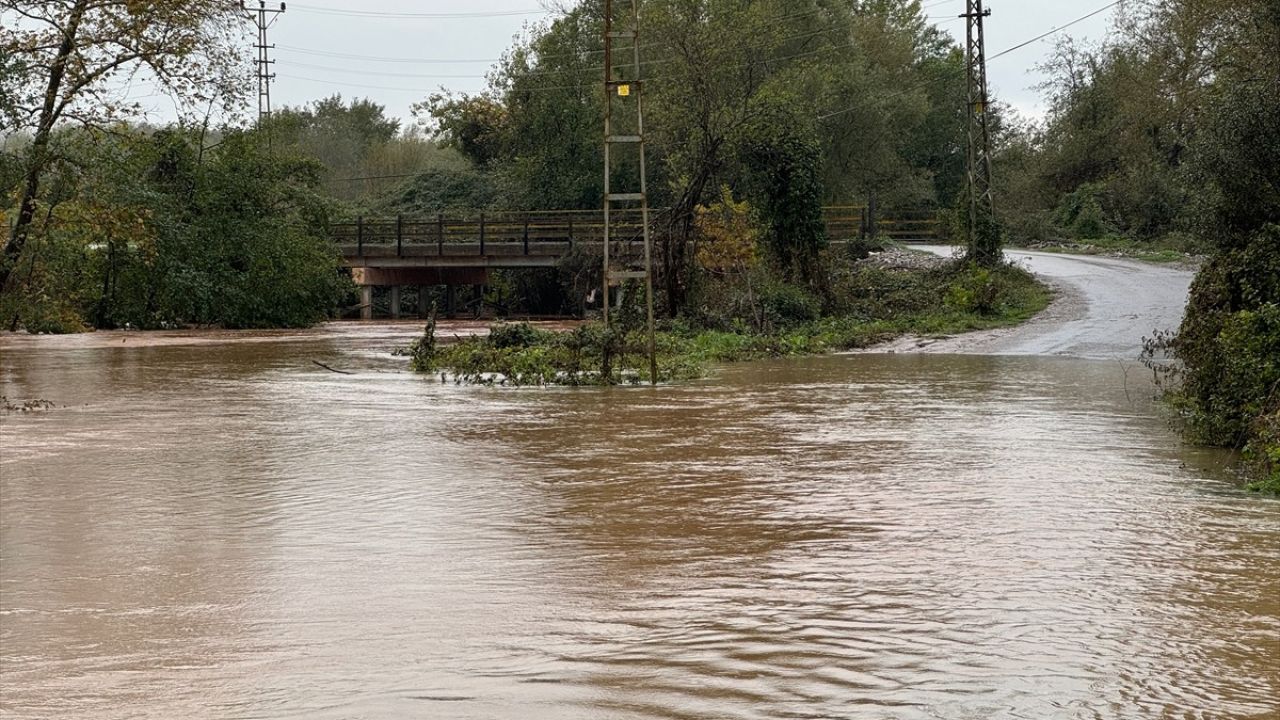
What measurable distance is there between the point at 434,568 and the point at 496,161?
60.2m

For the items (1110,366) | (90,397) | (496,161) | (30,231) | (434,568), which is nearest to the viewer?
(434,568)

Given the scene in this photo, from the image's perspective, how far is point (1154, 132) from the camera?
6144cm

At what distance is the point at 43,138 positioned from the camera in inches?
733

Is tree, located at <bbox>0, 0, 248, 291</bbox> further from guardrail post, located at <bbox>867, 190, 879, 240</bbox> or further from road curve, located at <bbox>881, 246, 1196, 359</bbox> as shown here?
guardrail post, located at <bbox>867, 190, 879, 240</bbox>

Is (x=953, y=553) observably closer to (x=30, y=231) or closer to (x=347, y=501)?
(x=347, y=501)

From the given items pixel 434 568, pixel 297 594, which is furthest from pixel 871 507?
pixel 297 594

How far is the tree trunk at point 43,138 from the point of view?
18.4 metres

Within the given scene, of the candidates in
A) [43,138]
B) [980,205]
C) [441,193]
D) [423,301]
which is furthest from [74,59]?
[441,193]

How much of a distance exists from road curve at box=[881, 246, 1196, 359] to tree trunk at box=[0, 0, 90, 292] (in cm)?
1690

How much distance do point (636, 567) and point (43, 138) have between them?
43.0 feet

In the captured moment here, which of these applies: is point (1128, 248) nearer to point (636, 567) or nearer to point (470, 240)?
point (470, 240)

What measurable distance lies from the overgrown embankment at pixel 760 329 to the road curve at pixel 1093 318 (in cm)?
95

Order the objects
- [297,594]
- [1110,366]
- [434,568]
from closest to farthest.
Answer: [297,594] < [434,568] < [1110,366]

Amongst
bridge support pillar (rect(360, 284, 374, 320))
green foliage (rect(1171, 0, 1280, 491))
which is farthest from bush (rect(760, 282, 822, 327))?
bridge support pillar (rect(360, 284, 374, 320))
